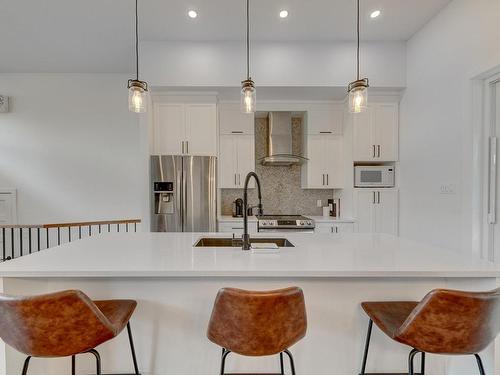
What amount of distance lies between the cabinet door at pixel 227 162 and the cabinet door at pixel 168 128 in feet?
2.04

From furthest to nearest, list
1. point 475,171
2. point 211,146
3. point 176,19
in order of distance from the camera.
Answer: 1. point 211,146
2. point 176,19
3. point 475,171

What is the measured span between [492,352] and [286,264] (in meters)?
1.13

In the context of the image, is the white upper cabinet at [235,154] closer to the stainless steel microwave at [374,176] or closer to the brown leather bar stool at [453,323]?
the stainless steel microwave at [374,176]

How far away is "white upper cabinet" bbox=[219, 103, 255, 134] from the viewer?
3.98m

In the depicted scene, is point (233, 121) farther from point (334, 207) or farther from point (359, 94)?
point (359, 94)

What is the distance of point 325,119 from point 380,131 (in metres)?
0.77

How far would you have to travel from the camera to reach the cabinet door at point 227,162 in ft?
13.1

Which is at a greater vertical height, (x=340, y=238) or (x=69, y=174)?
(x=69, y=174)

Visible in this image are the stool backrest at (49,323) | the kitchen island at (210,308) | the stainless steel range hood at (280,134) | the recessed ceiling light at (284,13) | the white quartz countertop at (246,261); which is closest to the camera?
the stool backrest at (49,323)

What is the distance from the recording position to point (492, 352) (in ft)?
4.50

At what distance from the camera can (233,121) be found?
3.99 m

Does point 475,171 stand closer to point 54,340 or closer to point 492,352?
point 492,352

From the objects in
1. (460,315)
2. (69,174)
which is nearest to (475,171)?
(460,315)

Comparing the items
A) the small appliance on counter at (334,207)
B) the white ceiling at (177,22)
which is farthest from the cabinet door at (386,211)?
the white ceiling at (177,22)
